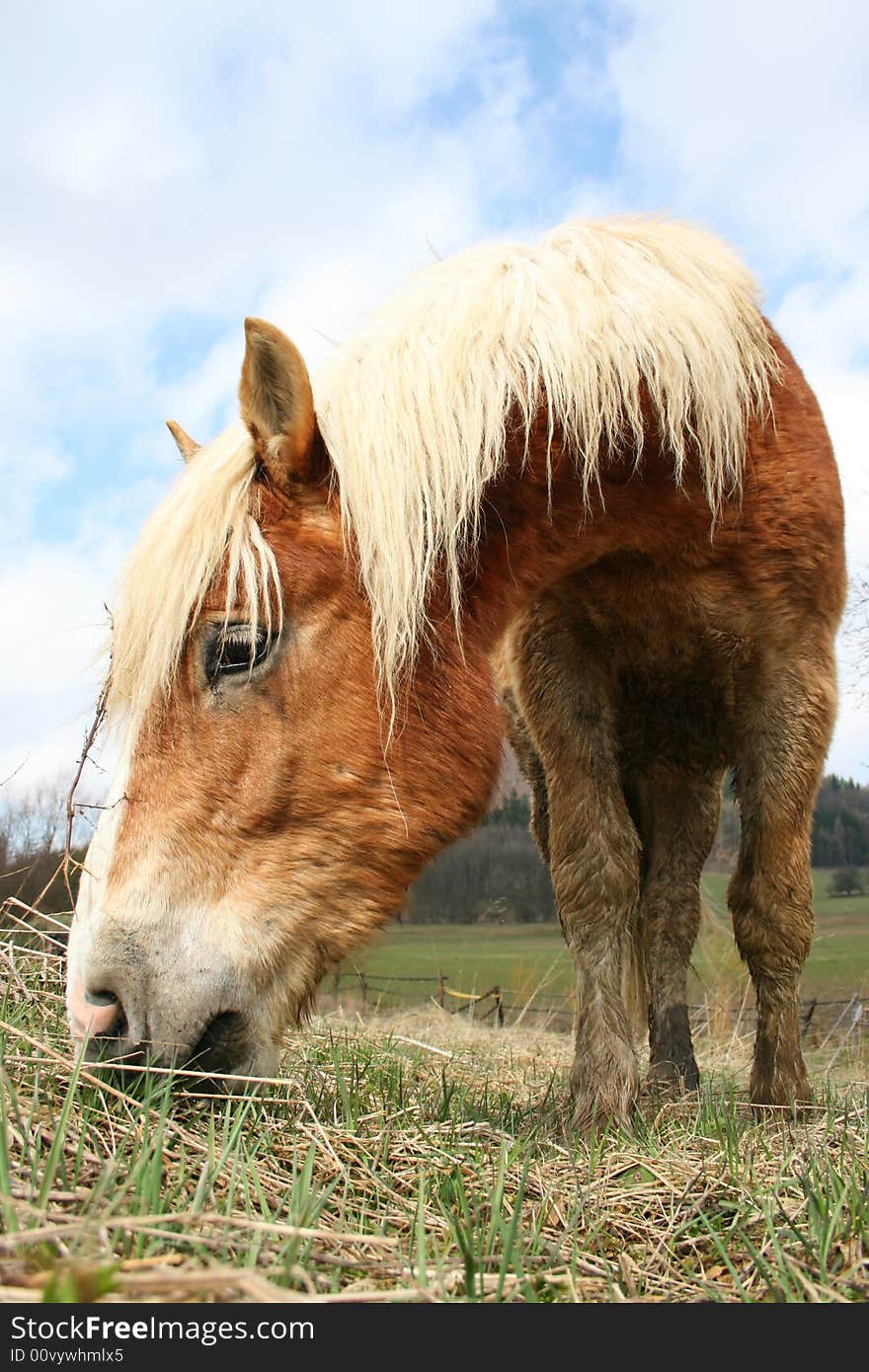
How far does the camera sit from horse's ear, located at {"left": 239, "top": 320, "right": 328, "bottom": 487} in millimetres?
2289

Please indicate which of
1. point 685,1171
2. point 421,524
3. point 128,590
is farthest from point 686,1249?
point 128,590

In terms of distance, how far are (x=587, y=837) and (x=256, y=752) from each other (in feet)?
4.56

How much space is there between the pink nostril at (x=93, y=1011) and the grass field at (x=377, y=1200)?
0.09 metres

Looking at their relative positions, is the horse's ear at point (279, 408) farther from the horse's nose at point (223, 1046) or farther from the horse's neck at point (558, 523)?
the horse's nose at point (223, 1046)

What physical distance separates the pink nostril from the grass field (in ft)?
0.30

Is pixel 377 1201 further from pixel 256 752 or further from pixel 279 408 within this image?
pixel 279 408

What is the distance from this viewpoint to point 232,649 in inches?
92.7

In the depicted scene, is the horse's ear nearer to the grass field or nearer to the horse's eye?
the horse's eye

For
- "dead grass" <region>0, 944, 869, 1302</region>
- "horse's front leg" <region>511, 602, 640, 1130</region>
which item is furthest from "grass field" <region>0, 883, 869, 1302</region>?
"horse's front leg" <region>511, 602, 640, 1130</region>

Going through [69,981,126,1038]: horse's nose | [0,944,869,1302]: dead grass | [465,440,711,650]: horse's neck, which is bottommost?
[0,944,869,1302]: dead grass

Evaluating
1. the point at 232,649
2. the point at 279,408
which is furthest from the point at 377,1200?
the point at 279,408

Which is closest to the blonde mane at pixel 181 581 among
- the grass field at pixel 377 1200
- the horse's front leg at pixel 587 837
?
the grass field at pixel 377 1200

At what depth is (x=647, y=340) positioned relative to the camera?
2.74 m
